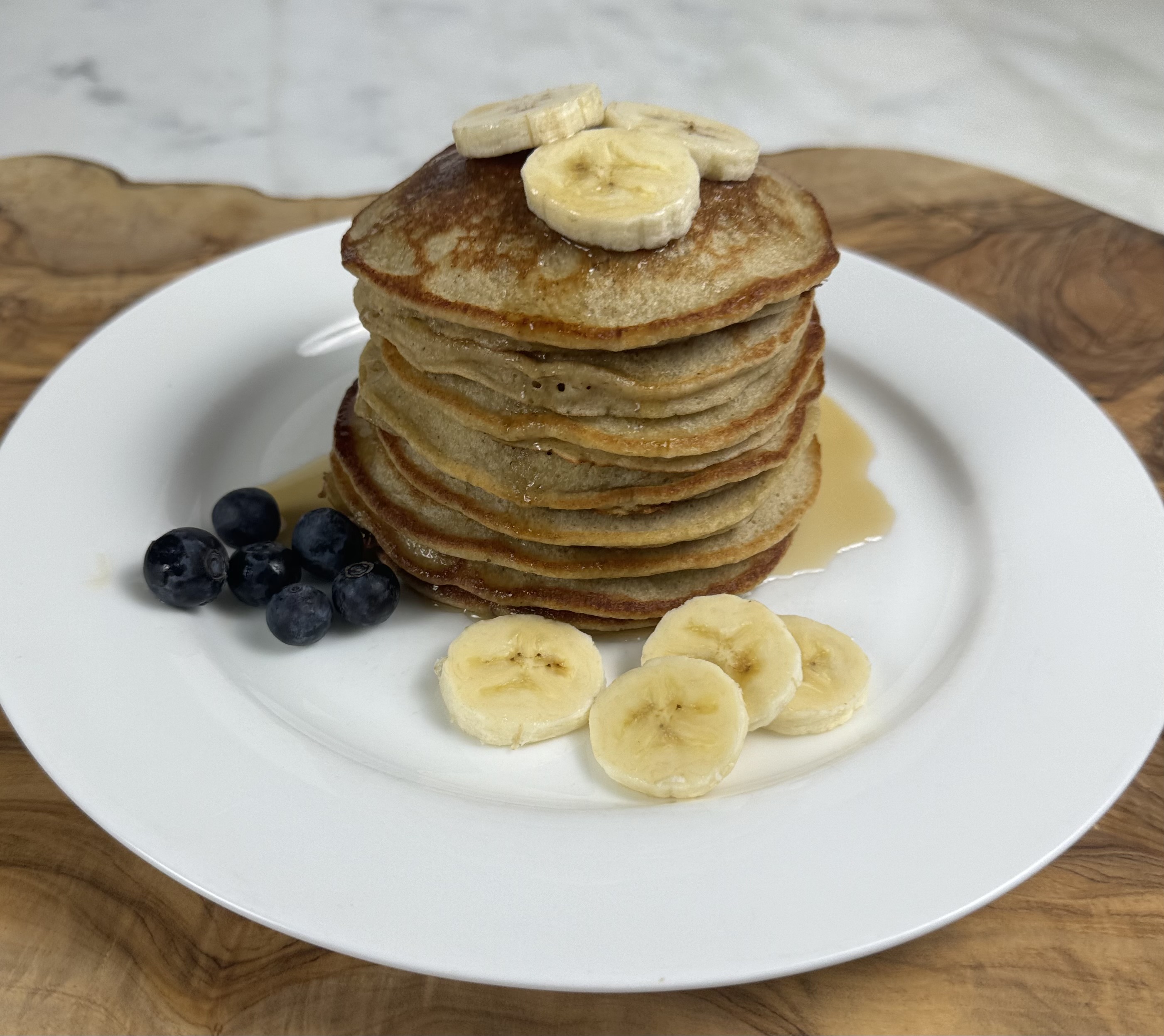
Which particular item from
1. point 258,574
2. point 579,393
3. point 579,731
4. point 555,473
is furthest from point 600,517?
point 258,574

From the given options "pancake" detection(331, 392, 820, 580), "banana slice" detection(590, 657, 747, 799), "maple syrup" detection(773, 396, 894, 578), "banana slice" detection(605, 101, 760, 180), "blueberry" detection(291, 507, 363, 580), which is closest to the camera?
"banana slice" detection(590, 657, 747, 799)

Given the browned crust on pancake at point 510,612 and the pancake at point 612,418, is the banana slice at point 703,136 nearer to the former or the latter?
the pancake at point 612,418

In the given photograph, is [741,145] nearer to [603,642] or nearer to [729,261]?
[729,261]

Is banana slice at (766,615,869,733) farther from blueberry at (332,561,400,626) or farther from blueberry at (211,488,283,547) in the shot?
blueberry at (211,488,283,547)

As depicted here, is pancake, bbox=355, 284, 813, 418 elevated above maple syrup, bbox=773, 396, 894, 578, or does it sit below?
above

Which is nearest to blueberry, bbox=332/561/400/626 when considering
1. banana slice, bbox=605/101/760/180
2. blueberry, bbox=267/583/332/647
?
blueberry, bbox=267/583/332/647

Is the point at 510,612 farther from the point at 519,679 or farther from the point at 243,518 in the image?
the point at 243,518

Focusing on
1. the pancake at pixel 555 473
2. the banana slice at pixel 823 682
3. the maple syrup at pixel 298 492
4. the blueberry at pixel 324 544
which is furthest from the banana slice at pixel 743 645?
the maple syrup at pixel 298 492
